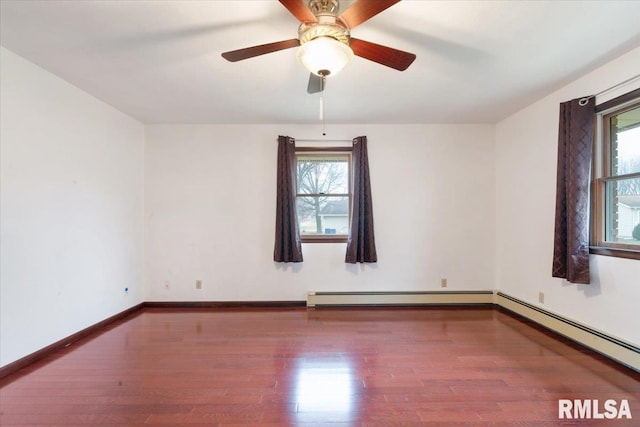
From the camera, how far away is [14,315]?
2.20 meters

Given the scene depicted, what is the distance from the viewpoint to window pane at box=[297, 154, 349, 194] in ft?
12.9

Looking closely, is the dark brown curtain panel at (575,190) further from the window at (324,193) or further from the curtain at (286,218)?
the curtain at (286,218)

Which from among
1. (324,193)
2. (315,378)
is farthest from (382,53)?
(324,193)

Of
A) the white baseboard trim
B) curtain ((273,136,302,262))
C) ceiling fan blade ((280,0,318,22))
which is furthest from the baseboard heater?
ceiling fan blade ((280,0,318,22))

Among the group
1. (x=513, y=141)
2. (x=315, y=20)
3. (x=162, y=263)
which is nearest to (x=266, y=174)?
(x=162, y=263)

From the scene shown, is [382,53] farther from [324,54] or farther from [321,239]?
[321,239]

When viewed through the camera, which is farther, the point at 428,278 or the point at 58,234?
the point at 428,278

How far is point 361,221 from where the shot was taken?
146 inches

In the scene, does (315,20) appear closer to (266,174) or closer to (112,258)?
(266,174)

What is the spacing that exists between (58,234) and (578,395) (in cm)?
422

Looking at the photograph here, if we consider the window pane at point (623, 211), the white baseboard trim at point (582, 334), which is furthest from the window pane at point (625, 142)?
the white baseboard trim at point (582, 334)

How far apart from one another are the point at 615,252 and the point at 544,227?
0.75 meters

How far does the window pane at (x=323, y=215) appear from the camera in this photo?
3918mm

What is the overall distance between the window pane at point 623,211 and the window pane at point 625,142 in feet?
0.37
